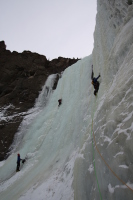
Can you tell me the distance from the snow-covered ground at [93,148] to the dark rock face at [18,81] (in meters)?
2.43

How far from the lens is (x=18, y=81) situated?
18.6m

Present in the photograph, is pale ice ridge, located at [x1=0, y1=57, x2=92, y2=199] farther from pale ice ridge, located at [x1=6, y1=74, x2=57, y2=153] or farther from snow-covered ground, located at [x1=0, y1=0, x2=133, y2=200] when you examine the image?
pale ice ridge, located at [x1=6, y1=74, x2=57, y2=153]

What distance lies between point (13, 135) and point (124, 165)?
11.1 metres

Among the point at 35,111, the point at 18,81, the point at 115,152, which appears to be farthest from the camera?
the point at 18,81

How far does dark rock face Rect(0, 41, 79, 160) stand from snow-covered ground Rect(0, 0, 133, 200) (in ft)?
7.98

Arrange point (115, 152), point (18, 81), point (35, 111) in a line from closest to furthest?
point (115, 152), point (35, 111), point (18, 81)

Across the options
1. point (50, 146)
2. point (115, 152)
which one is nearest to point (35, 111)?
point (50, 146)

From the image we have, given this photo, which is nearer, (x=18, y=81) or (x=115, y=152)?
(x=115, y=152)

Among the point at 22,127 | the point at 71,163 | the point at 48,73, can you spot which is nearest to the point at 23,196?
the point at 71,163

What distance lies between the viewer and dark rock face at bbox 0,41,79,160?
12.8m

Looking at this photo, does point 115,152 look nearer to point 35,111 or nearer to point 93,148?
point 93,148

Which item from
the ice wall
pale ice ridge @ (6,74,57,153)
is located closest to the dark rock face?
pale ice ridge @ (6,74,57,153)

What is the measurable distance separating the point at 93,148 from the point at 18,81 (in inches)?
644

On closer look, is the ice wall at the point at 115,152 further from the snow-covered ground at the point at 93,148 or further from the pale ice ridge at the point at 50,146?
the pale ice ridge at the point at 50,146
